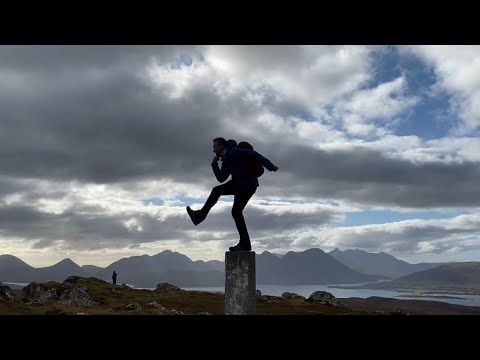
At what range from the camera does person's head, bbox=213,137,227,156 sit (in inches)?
407

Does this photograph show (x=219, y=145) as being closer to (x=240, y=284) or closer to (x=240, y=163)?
(x=240, y=163)

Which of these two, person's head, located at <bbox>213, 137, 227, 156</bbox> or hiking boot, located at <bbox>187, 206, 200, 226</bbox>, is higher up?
person's head, located at <bbox>213, 137, 227, 156</bbox>

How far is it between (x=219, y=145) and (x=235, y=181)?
0.95m

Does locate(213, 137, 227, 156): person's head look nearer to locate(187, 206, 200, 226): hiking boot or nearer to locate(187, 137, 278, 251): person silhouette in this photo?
locate(187, 137, 278, 251): person silhouette

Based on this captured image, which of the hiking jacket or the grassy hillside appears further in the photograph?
the grassy hillside

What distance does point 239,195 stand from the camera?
10258 millimetres

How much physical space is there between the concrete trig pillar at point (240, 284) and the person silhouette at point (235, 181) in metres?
0.41

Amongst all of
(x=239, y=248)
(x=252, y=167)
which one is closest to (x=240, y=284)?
(x=239, y=248)

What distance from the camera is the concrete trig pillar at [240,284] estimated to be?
948cm

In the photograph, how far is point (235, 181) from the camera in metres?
10.2

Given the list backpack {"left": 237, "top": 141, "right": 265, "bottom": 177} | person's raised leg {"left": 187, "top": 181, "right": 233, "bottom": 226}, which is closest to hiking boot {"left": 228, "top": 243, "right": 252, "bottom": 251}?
person's raised leg {"left": 187, "top": 181, "right": 233, "bottom": 226}
